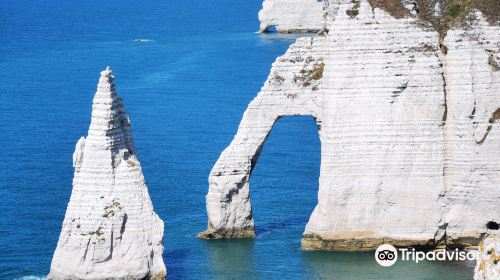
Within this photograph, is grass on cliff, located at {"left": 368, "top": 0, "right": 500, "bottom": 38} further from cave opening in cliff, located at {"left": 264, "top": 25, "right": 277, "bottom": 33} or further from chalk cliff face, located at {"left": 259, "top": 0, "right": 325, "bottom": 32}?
cave opening in cliff, located at {"left": 264, "top": 25, "right": 277, "bottom": 33}

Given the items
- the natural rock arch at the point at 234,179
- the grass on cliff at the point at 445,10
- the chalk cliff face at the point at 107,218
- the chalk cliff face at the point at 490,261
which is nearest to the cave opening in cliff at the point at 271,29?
the natural rock arch at the point at 234,179

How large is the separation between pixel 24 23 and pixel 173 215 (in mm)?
90267

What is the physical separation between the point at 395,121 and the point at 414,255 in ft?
15.8

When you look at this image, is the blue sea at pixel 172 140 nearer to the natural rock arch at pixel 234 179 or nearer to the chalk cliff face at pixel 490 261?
the natural rock arch at pixel 234 179

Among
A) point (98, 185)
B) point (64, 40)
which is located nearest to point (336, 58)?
point (98, 185)

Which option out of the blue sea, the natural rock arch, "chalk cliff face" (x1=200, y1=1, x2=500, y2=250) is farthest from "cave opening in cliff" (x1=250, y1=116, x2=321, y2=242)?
"chalk cliff face" (x1=200, y1=1, x2=500, y2=250)

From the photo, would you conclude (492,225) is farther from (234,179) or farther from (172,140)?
(172,140)

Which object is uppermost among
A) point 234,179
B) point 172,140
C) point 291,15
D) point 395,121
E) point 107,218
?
point 291,15

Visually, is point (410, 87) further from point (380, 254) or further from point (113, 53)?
point (113, 53)

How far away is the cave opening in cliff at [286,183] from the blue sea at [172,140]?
0.05m

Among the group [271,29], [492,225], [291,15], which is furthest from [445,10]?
[271,29]

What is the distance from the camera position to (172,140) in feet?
219

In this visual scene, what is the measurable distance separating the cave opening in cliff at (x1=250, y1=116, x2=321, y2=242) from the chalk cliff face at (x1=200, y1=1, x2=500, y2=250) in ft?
11.5

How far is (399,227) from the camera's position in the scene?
4650 cm
